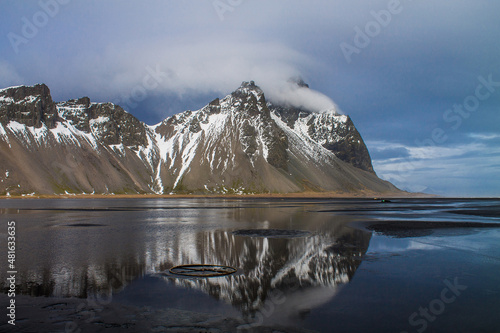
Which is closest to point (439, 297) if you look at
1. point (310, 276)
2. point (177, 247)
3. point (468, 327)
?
point (468, 327)

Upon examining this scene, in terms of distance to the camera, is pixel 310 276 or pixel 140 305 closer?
pixel 140 305

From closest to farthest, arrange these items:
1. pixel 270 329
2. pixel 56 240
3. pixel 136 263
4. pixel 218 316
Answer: pixel 270 329, pixel 218 316, pixel 136 263, pixel 56 240

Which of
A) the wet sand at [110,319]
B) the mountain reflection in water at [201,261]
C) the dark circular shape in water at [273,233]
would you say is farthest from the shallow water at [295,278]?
the dark circular shape in water at [273,233]

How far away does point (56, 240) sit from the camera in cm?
3388

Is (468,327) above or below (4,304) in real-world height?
below

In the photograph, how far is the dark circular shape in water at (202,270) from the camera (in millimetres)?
21250

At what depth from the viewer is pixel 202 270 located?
879 inches

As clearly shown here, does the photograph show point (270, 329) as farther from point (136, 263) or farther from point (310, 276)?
point (136, 263)

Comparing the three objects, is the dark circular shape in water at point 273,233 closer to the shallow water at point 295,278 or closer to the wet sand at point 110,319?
the shallow water at point 295,278

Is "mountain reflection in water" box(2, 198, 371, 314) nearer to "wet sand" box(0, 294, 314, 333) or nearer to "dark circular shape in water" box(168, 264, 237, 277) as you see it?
"dark circular shape in water" box(168, 264, 237, 277)

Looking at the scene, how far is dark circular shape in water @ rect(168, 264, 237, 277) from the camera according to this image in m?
21.2

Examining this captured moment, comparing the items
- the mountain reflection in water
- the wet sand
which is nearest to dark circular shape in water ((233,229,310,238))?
the mountain reflection in water

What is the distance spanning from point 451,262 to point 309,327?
16250 millimetres

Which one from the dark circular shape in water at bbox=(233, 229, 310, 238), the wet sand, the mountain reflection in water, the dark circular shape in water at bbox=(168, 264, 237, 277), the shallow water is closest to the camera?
the wet sand
